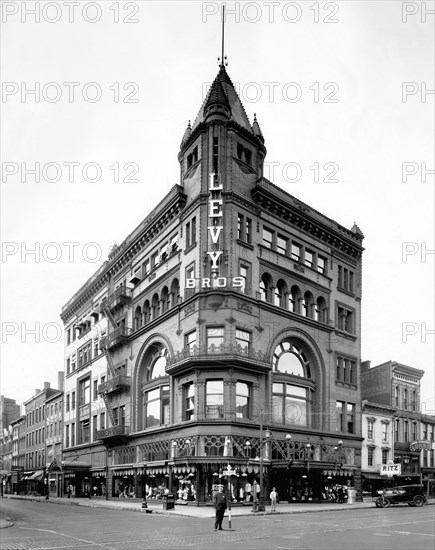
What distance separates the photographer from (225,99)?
51406 millimetres

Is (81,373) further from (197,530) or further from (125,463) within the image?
(197,530)

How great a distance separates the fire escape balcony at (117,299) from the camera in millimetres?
62344

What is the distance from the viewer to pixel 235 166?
50.9m

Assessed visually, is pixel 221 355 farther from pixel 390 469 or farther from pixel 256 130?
pixel 390 469

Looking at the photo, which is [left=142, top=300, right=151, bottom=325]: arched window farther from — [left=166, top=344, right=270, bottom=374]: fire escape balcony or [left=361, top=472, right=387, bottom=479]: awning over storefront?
[left=361, top=472, right=387, bottom=479]: awning over storefront

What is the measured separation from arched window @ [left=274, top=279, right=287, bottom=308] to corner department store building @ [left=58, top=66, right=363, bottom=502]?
0.36 ft

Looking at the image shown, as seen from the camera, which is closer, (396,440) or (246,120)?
(246,120)

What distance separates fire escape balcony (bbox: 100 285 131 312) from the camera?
62.3 m

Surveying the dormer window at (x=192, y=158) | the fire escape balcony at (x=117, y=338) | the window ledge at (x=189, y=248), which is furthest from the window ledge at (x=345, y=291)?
the fire escape balcony at (x=117, y=338)

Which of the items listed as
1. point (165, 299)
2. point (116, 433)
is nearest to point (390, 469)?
point (116, 433)

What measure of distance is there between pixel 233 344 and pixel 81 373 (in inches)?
1389

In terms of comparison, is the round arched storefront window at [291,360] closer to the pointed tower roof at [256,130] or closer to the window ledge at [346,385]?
the window ledge at [346,385]

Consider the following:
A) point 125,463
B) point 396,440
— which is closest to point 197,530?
point 125,463

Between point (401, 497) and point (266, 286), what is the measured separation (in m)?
18.4
